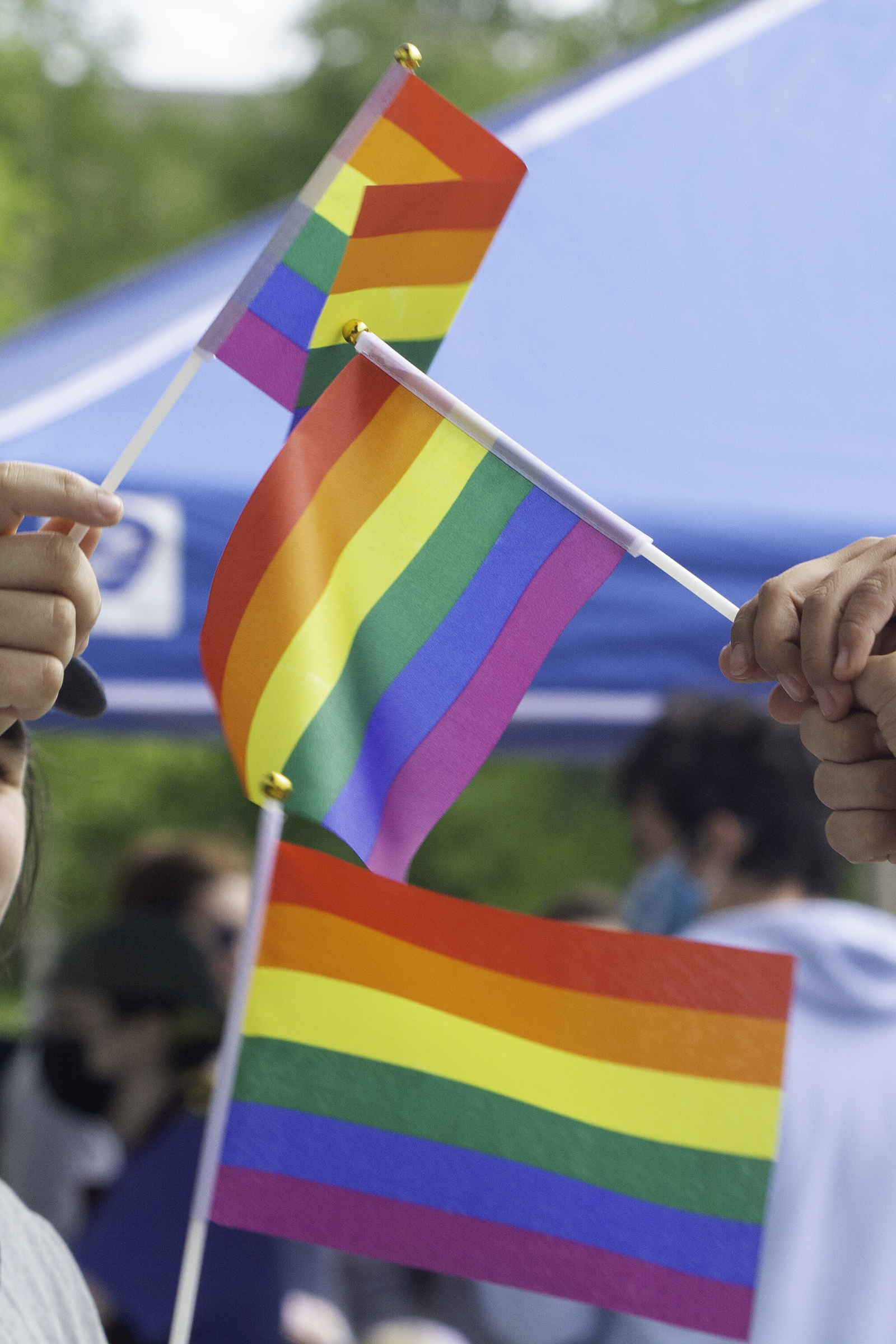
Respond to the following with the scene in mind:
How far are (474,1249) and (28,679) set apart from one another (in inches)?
27.7

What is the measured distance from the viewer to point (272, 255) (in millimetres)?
1060

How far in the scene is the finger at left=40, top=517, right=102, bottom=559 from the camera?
0.93 meters

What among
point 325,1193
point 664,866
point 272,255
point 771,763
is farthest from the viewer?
point 664,866

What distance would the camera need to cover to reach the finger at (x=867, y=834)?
38.4 inches

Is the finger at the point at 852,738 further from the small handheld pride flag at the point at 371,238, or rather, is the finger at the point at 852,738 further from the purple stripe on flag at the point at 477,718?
the small handheld pride flag at the point at 371,238

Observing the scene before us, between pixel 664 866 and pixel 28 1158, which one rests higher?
pixel 664 866

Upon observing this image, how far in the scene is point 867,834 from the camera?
3.20 ft

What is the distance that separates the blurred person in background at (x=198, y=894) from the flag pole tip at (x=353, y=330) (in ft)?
6.77

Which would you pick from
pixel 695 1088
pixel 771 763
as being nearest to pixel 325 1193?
pixel 695 1088

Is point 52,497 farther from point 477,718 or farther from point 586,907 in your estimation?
point 586,907

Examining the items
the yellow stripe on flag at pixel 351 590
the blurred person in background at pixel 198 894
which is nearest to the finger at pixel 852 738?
the yellow stripe on flag at pixel 351 590

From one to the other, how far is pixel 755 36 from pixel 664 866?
1878mm

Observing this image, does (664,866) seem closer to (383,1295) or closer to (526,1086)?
(526,1086)

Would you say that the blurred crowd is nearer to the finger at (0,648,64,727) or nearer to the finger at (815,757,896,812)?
the finger at (815,757,896,812)
